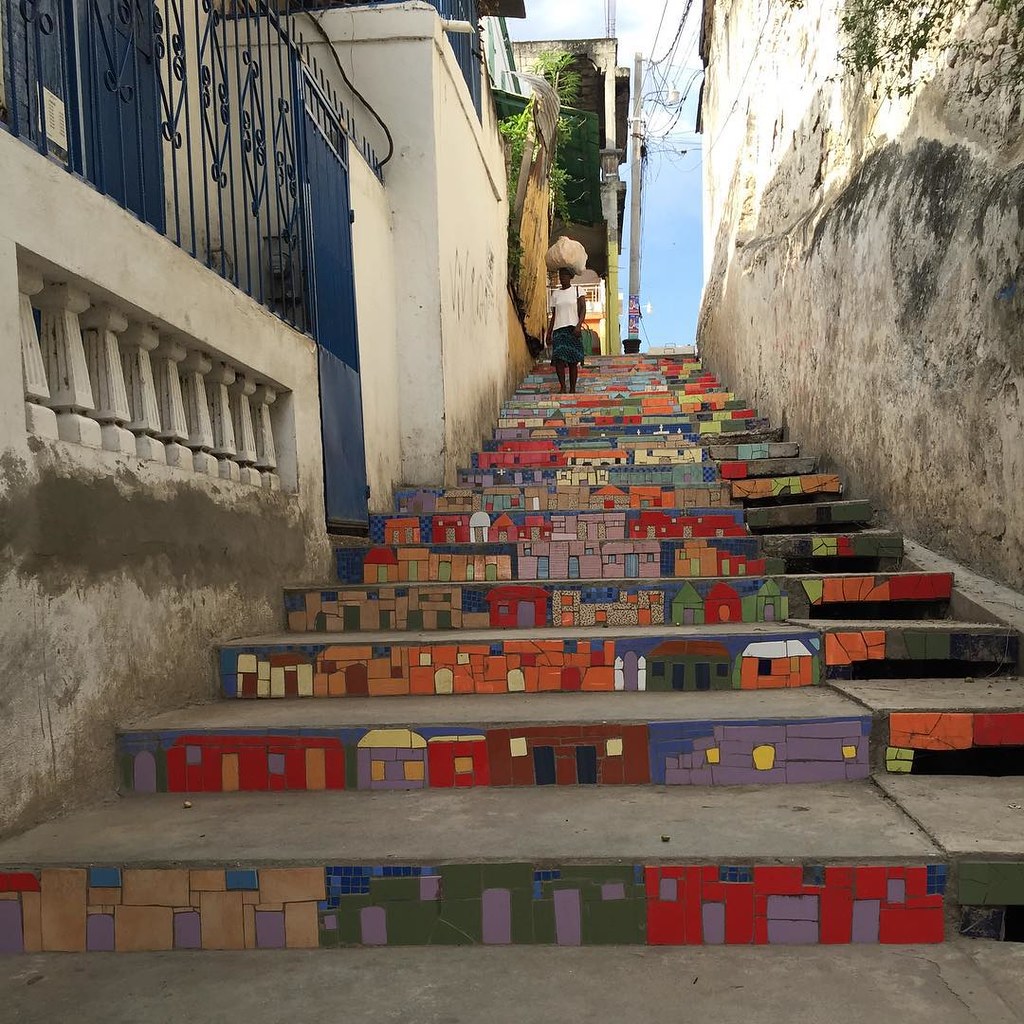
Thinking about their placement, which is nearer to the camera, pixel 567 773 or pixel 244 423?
pixel 567 773

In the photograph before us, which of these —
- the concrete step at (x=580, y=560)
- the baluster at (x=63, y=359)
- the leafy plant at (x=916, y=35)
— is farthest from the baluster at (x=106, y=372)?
the leafy plant at (x=916, y=35)

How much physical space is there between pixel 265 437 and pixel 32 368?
1.28 meters

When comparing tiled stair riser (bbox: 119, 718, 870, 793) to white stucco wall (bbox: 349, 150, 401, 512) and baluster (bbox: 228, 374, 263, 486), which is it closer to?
baluster (bbox: 228, 374, 263, 486)

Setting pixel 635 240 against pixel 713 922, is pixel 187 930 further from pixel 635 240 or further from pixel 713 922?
pixel 635 240

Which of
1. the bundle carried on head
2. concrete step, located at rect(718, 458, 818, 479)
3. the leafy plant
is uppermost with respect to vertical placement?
the bundle carried on head

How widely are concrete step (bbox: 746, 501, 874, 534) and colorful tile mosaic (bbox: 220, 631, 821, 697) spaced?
147 centimetres

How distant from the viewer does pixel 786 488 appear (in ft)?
14.1

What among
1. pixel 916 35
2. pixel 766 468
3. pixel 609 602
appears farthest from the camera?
pixel 766 468

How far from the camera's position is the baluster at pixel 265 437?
9.93 feet

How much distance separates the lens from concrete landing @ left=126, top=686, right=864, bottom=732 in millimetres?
2049

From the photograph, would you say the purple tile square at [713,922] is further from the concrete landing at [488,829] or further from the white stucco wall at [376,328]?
the white stucco wall at [376,328]

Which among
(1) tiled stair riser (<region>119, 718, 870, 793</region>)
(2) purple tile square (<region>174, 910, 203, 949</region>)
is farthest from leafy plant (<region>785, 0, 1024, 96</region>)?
(2) purple tile square (<region>174, 910, 203, 949</region>)

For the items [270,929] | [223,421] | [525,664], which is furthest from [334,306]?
[270,929]

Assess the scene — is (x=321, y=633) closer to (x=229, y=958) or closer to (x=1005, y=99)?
(x=229, y=958)
